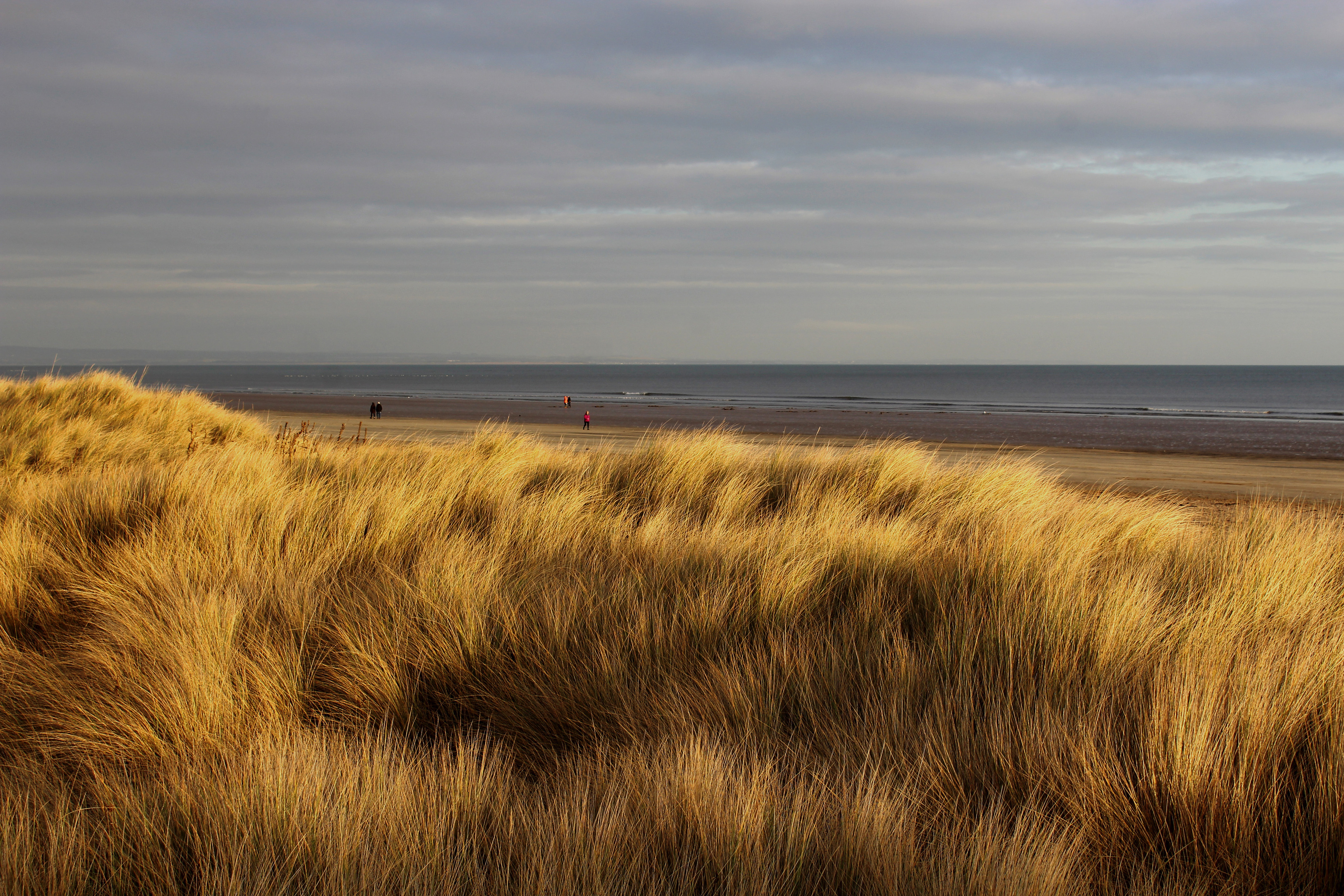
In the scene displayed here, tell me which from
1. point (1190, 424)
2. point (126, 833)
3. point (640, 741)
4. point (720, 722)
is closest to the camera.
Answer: point (126, 833)

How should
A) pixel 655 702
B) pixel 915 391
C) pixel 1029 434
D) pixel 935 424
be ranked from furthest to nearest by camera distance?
pixel 915 391
pixel 935 424
pixel 1029 434
pixel 655 702

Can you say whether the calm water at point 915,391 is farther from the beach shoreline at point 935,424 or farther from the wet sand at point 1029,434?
the wet sand at point 1029,434

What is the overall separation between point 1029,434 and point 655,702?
27847 millimetres

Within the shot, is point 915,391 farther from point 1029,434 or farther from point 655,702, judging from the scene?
point 655,702

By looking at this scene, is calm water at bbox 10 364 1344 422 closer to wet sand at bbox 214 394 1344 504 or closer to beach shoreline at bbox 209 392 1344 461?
beach shoreline at bbox 209 392 1344 461

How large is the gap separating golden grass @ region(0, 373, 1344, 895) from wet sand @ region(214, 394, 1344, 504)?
4.98 m

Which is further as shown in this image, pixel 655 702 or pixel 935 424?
pixel 935 424

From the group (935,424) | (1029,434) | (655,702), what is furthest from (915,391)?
(655,702)

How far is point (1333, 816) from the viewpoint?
91.4 inches

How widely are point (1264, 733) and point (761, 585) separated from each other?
2053 millimetres

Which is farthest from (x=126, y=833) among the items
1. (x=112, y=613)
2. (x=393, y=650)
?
(x=112, y=613)

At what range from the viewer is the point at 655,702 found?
3020 millimetres

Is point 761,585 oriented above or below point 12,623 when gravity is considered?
above

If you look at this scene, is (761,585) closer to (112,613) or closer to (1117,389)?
(112,613)
